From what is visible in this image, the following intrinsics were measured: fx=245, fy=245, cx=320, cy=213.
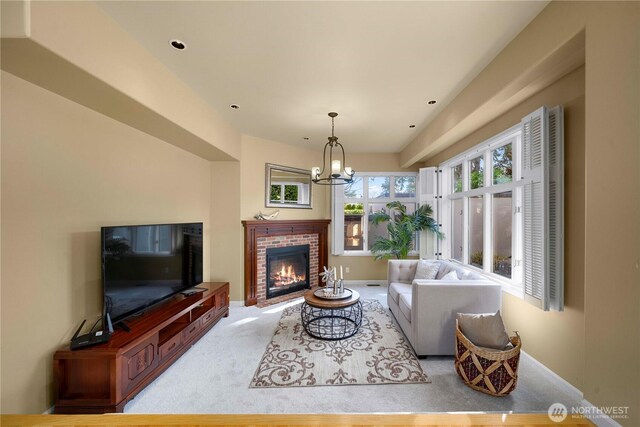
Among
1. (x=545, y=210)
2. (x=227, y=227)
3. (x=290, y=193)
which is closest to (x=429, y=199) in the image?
(x=545, y=210)

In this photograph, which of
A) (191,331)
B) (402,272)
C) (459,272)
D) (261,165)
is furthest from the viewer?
(261,165)

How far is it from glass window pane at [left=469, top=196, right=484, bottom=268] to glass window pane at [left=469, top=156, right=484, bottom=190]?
0.20 meters

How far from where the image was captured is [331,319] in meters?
3.35

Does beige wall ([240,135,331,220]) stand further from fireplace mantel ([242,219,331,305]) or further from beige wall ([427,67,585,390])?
beige wall ([427,67,585,390])

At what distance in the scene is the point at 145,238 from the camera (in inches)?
96.8

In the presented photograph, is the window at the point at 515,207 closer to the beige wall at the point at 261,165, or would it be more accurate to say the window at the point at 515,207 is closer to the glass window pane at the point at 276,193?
the beige wall at the point at 261,165

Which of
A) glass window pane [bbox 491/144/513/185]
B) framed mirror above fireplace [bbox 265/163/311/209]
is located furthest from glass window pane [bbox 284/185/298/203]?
glass window pane [bbox 491/144/513/185]

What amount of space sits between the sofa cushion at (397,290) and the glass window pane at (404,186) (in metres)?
2.31

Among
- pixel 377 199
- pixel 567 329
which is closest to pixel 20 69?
pixel 567 329

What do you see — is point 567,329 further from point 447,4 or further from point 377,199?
point 377,199

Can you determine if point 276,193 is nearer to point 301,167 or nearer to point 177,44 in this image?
point 301,167

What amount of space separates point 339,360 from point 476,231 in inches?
107

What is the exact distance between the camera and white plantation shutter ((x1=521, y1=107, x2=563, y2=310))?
6.84 feet

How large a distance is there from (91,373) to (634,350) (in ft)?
10.8
